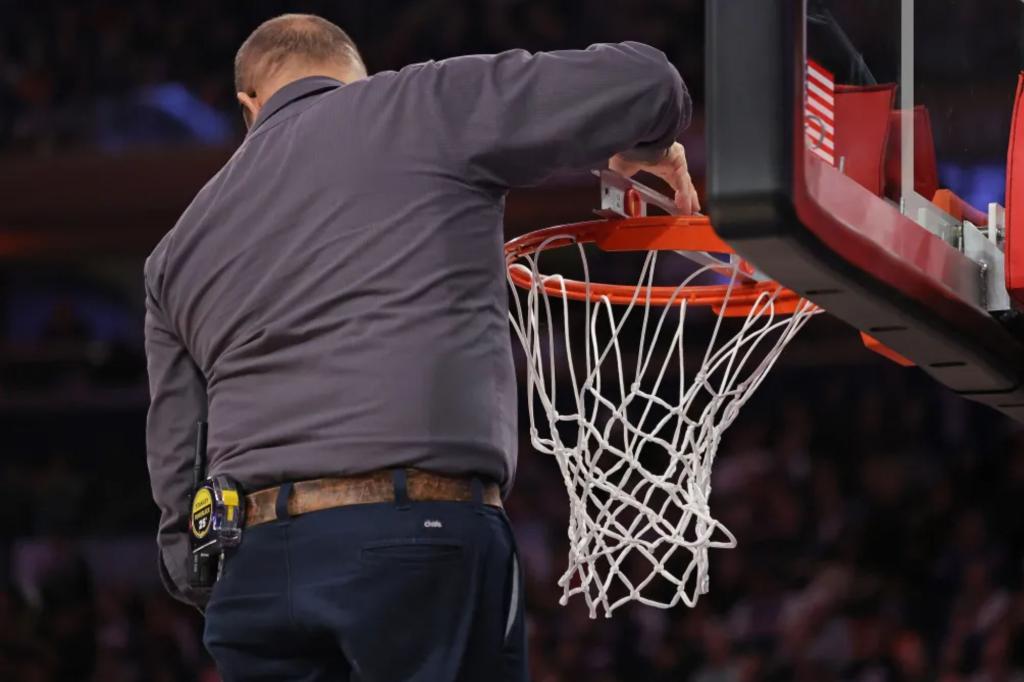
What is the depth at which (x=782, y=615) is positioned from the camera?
281 inches

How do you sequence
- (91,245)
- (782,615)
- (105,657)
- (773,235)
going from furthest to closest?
(91,245) → (105,657) → (782,615) → (773,235)

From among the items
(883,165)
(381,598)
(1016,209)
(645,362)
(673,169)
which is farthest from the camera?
(645,362)

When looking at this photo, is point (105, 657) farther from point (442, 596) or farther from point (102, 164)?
point (442, 596)

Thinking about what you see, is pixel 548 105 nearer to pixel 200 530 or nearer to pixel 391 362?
pixel 391 362

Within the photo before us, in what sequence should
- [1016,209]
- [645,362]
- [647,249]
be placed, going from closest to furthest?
[1016,209] → [647,249] → [645,362]

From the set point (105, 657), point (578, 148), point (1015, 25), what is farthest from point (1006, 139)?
point (105, 657)

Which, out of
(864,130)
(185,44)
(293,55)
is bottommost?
(185,44)

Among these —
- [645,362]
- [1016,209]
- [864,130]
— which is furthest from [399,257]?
[1016,209]

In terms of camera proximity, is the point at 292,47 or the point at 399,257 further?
the point at 292,47

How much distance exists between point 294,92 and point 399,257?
0.42 meters

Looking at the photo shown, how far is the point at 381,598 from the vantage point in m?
2.36

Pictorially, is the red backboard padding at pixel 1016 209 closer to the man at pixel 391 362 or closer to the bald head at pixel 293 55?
the man at pixel 391 362

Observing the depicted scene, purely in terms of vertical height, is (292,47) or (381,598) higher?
(292,47)

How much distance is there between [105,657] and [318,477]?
6.33 metres
